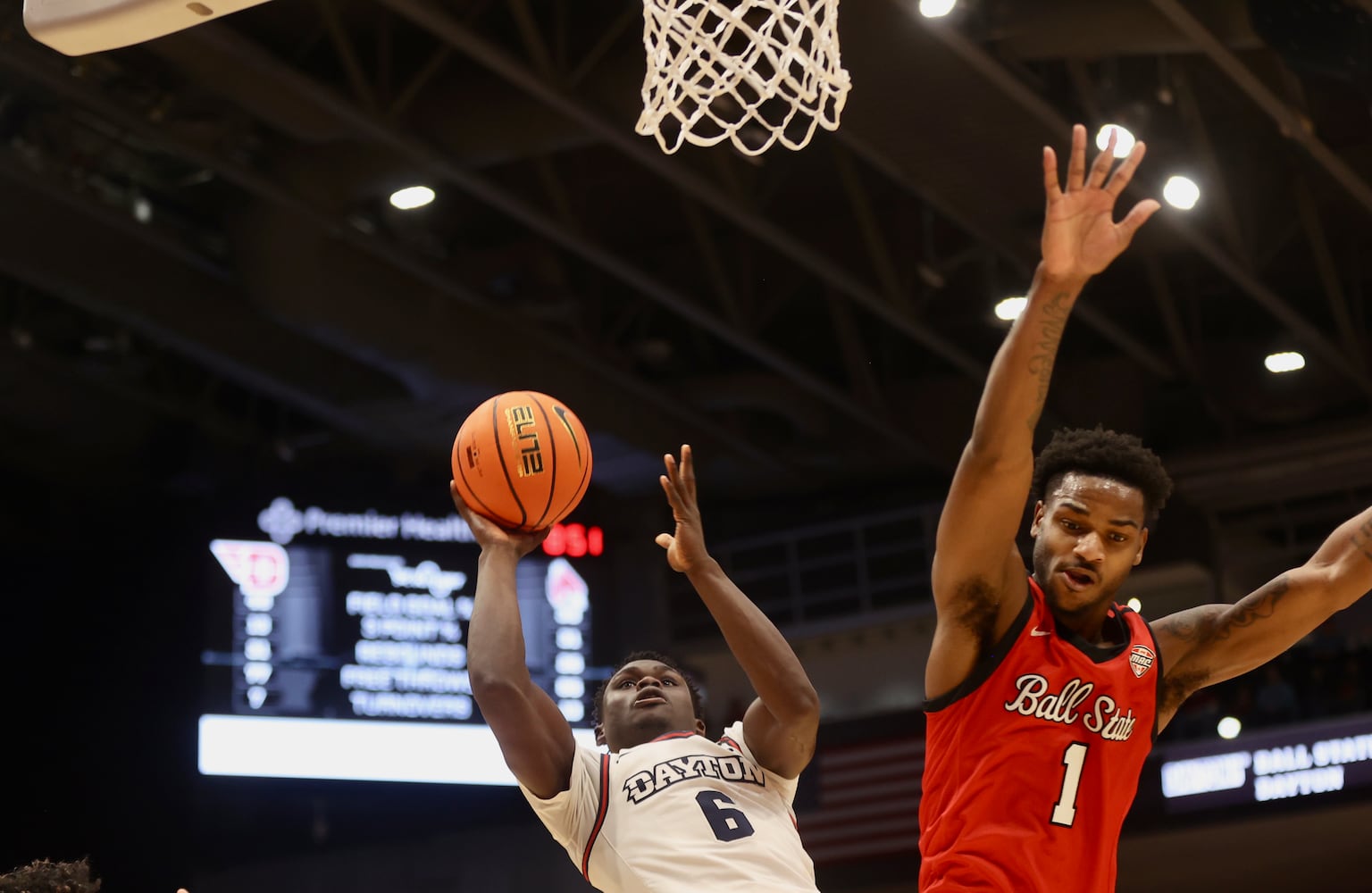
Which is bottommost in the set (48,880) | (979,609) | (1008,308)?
(48,880)

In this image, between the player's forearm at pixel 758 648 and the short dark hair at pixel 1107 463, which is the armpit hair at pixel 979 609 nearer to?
the short dark hair at pixel 1107 463

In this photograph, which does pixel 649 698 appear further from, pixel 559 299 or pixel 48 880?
pixel 559 299

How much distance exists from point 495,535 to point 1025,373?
141 centimetres

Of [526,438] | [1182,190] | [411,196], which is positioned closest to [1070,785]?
[526,438]

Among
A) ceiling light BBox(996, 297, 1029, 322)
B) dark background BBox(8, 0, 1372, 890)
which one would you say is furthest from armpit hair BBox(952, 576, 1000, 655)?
ceiling light BBox(996, 297, 1029, 322)

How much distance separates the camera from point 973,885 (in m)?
3.13

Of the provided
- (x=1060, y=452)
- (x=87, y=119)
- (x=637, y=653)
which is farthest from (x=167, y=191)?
(x=1060, y=452)

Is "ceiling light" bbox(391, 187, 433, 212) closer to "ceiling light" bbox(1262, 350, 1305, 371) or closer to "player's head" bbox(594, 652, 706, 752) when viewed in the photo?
"ceiling light" bbox(1262, 350, 1305, 371)

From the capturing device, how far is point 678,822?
405cm

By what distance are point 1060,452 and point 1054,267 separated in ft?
1.76

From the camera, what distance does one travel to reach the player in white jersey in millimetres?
3912

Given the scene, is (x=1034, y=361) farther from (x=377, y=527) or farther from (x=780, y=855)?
(x=377, y=527)

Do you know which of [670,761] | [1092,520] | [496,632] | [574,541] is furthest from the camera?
[574,541]

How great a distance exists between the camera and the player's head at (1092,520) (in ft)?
10.8
